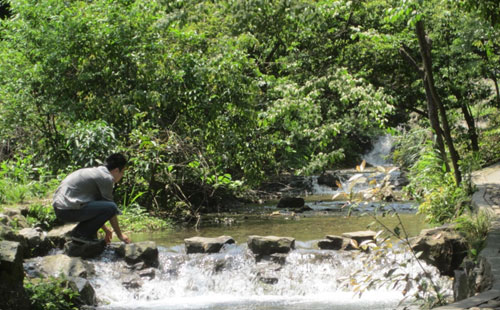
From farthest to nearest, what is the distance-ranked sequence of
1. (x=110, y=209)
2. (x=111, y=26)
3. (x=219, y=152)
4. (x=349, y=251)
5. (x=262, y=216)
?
(x=262, y=216) → (x=219, y=152) → (x=111, y=26) → (x=349, y=251) → (x=110, y=209)

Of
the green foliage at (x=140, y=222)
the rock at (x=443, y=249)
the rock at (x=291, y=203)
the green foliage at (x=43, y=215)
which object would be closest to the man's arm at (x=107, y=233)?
the green foliage at (x=43, y=215)

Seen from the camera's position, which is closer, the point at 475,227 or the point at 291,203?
the point at 475,227

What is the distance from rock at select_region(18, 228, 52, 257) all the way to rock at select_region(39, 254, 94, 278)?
0.52m

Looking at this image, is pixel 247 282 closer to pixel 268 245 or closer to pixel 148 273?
pixel 268 245

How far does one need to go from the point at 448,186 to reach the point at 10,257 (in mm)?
6579

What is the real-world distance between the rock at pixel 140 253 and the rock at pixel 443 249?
138 inches

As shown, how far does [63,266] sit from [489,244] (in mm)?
5002

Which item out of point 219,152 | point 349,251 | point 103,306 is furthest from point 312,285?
point 219,152

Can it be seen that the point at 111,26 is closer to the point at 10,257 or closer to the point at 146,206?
the point at 146,206

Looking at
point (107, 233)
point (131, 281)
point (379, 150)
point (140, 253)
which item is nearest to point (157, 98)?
point (107, 233)

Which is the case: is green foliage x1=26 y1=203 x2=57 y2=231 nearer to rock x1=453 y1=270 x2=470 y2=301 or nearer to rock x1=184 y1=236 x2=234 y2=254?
rock x1=184 y1=236 x2=234 y2=254

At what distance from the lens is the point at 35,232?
26.6 feet

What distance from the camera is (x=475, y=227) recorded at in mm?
6719

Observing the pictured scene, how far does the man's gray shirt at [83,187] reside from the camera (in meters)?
7.68
